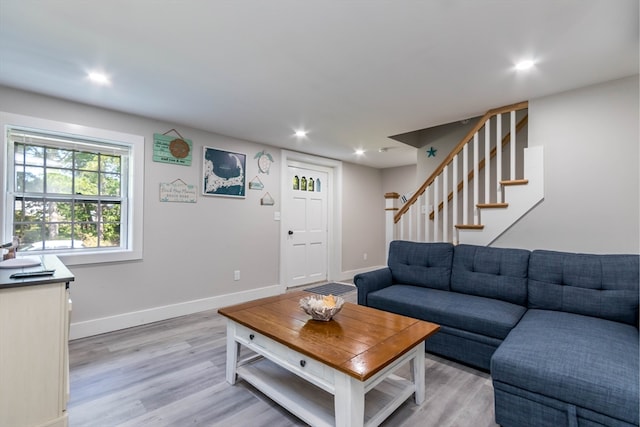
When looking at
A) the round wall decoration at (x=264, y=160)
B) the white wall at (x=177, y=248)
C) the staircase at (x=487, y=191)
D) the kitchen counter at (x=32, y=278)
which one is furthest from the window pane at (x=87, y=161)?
the staircase at (x=487, y=191)

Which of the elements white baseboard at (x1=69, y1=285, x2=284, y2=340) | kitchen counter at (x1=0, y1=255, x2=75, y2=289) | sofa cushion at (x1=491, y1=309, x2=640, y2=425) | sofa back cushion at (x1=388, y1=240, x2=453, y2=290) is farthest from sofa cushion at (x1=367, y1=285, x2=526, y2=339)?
kitchen counter at (x1=0, y1=255, x2=75, y2=289)

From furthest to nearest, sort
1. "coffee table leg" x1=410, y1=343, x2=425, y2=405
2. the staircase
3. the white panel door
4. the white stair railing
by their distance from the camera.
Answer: the white panel door → the white stair railing → the staircase → "coffee table leg" x1=410, y1=343, x2=425, y2=405

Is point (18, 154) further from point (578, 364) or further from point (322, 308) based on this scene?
point (578, 364)

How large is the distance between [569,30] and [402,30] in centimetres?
95

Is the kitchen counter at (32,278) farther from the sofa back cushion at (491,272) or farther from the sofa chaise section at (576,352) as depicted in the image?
the sofa back cushion at (491,272)

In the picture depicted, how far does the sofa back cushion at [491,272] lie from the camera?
246cm

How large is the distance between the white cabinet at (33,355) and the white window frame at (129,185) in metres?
1.51

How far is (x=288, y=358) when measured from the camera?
171 cm

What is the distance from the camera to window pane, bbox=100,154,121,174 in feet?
9.97

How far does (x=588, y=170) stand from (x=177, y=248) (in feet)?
13.2

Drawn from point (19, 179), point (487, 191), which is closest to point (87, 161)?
point (19, 179)

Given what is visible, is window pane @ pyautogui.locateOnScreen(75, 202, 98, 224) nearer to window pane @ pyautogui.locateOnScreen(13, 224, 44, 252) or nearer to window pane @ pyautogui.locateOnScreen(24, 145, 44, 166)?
window pane @ pyautogui.locateOnScreen(13, 224, 44, 252)

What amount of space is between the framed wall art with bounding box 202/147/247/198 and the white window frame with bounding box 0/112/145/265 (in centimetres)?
70

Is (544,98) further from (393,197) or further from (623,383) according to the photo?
(623,383)
